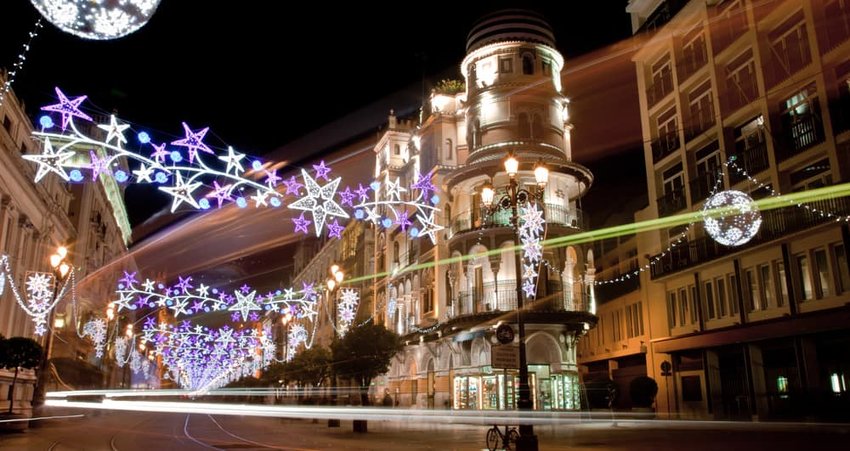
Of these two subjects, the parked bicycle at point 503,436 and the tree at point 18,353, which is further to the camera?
the tree at point 18,353

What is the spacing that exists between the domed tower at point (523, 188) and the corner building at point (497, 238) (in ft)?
0.19

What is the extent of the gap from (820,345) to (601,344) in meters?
18.3

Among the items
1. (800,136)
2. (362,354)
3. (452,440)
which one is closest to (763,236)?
(800,136)

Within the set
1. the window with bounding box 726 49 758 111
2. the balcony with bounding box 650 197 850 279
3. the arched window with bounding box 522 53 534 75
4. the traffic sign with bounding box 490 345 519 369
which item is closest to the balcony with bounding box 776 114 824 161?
the balcony with bounding box 650 197 850 279

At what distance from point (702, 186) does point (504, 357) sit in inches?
806

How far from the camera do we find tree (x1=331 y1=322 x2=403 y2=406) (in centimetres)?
3044

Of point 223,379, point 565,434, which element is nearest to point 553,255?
point 565,434

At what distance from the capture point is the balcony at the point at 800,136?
24.3m

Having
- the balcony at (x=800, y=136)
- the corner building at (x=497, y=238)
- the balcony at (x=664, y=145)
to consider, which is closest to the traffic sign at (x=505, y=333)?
the balcony at (x=800, y=136)

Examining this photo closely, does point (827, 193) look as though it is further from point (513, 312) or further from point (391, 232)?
point (391, 232)

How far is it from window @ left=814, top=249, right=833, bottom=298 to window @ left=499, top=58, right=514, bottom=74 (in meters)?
18.4

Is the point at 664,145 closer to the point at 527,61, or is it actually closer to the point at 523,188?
the point at 523,188

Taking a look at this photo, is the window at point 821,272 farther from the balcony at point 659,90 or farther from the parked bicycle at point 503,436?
the parked bicycle at point 503,436

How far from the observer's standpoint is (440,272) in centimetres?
3822
